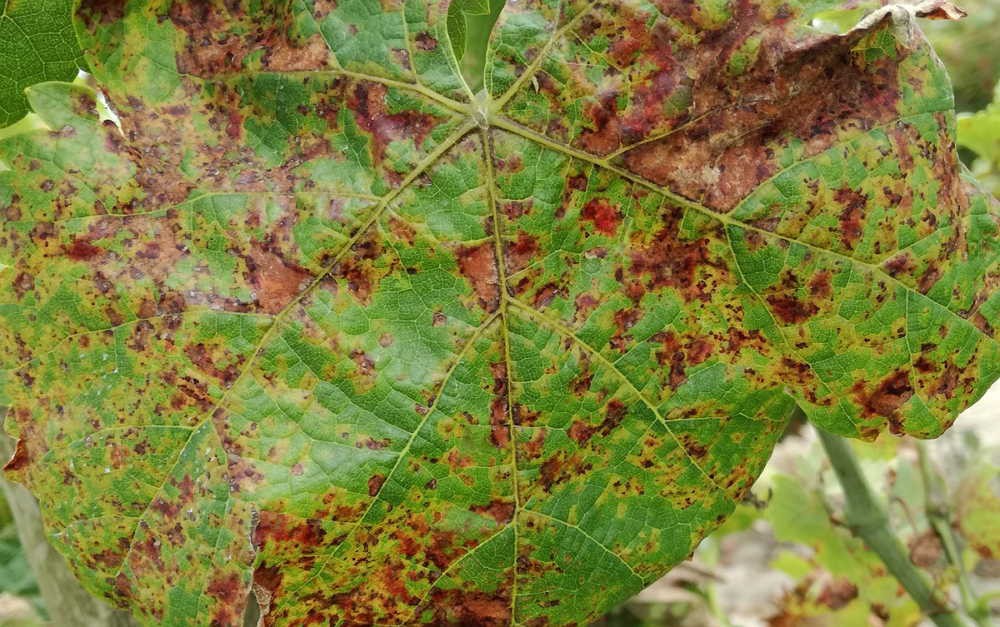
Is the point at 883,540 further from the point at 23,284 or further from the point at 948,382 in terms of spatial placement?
the point at 23,284

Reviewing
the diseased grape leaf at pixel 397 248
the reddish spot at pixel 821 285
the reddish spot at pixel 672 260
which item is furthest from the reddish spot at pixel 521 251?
the reddish spot at pixel 821 285

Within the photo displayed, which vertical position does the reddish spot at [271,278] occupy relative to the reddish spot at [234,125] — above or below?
below

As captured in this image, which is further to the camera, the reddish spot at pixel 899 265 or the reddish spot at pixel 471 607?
the reddish spot at pixel 471 607

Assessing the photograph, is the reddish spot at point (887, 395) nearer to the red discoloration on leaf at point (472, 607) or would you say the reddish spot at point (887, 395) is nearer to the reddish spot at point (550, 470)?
the reddish spot at point (550, 470)

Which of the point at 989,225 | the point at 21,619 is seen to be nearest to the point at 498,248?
the point at 989,225

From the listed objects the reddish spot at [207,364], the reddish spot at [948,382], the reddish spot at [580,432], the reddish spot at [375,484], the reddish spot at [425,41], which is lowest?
the reddish spot at [375,484]

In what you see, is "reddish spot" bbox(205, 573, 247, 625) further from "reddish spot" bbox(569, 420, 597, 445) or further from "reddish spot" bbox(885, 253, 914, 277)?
"reddish spot" bbox(885, 253, 914, 277)

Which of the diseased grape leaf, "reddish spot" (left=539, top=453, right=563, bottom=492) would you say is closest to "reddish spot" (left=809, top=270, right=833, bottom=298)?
the diseased grape leaf
